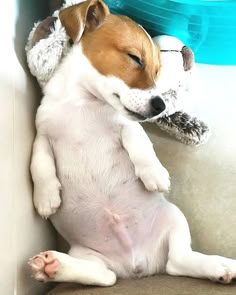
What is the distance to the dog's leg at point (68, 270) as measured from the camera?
1339 millimetres

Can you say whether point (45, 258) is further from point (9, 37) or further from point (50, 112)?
point (9, 37)

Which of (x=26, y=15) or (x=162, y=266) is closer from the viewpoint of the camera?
(x=162, y=266)

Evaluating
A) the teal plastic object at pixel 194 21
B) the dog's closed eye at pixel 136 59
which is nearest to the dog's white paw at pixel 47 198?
the dog's closed eye at pixel 136 59

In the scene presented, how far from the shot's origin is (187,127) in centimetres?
165

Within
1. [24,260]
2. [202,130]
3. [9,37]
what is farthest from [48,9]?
[24,260]

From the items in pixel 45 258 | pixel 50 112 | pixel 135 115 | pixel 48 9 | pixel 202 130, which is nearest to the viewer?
pixel 45 258

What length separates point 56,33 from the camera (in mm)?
1562

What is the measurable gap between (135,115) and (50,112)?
0.25 metres

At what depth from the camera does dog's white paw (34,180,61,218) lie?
1.49 m

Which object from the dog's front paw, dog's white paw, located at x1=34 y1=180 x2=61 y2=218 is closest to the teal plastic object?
the dog's front paw

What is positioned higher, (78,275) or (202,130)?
(202,130)

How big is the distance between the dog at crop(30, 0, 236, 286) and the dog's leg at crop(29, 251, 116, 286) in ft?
0.08

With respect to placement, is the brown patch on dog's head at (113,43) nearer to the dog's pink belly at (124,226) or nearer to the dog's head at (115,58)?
the dog's head at (115,58)

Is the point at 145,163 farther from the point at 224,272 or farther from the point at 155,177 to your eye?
the point at 224,272
